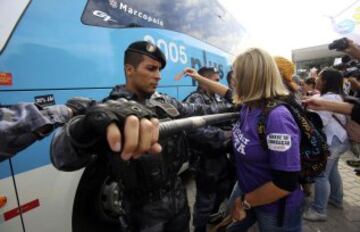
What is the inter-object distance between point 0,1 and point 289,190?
208cm

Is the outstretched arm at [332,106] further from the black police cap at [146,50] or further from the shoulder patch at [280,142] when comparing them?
the black police cap at [146,50]

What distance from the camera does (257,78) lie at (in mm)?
1658

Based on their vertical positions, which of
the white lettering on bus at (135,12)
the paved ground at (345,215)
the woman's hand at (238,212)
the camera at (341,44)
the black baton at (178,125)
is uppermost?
the white lettering on bus at (135,12)

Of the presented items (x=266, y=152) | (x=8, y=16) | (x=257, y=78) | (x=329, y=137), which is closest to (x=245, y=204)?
(x=266, y=152)

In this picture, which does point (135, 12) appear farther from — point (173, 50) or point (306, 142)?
point (306, 142)

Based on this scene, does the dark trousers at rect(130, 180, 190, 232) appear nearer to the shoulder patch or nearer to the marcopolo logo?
the shoulder patch

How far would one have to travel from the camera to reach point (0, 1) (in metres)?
1.71

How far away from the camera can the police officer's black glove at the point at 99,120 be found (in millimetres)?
673

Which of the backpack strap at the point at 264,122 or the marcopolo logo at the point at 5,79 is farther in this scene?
the marcopolo logo at the point at 5,79

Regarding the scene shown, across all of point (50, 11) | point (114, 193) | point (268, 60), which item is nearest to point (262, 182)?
point (268, 60)

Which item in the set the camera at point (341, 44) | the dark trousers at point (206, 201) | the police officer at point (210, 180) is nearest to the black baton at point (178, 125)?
the police officer at point (210, 180)

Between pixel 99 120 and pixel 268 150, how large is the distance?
1.11m

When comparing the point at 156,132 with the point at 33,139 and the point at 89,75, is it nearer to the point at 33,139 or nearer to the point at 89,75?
the point at 33,139

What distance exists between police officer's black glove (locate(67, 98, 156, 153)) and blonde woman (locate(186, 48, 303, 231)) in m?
0.96
